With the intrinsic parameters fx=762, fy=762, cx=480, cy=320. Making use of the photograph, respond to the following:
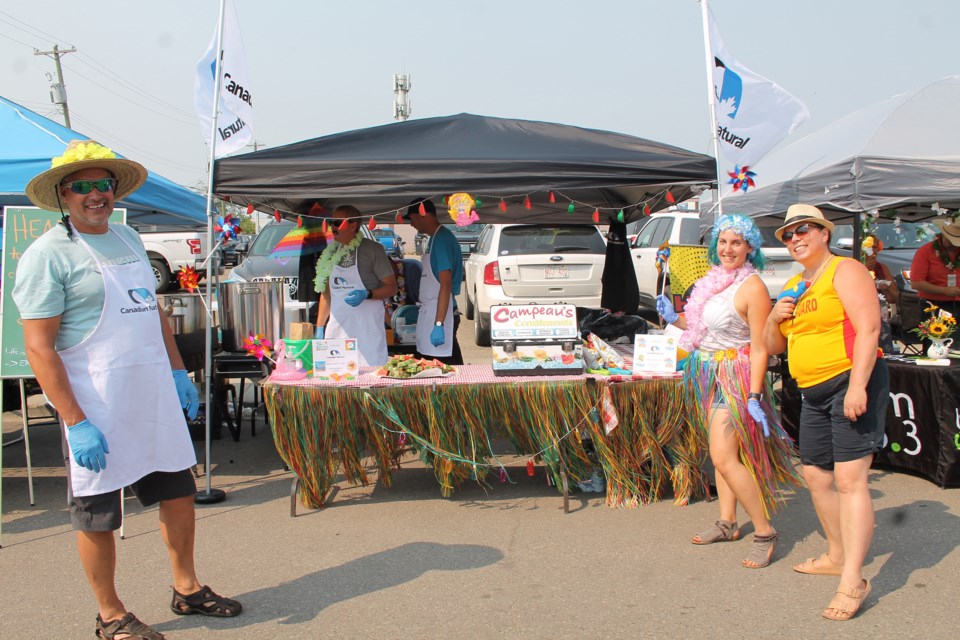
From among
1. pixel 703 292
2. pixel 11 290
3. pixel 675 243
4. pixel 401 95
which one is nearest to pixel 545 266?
pixel 675 243

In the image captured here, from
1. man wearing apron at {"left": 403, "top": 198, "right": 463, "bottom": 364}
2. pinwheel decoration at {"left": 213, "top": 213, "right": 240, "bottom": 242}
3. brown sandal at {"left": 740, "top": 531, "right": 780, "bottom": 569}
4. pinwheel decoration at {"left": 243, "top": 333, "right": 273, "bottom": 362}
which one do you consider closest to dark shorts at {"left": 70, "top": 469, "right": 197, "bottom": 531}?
pinwheel decoration at {"left": 243, "top": 333, "right": 273, "bottom": 362}

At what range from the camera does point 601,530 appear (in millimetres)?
4348

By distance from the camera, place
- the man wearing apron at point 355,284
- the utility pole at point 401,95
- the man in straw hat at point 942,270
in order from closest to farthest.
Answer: the man wearing apron at point 355,284 < the man in straw hat at point 942,270 < the utility pole at point 401,95

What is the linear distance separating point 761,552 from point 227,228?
391cm

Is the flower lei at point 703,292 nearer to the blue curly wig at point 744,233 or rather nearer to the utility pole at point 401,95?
the blue curly wig at point 744,233

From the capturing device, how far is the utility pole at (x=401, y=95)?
44.8m

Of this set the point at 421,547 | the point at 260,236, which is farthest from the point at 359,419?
the point at 260,236

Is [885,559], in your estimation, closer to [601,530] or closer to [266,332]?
[601,530]

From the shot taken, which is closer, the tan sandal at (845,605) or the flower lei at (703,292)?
the tan sandal at (845,605)

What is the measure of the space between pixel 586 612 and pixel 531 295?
6505 mm

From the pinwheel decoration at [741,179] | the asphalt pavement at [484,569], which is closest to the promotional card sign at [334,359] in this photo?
the asphalt pavement at [484,569]

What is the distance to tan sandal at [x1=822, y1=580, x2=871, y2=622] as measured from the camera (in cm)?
321

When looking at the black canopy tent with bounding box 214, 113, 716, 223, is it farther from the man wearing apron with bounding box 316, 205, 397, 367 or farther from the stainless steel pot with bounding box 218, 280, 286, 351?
the stainless steel pot with bounding box 218, 280, 286, 351

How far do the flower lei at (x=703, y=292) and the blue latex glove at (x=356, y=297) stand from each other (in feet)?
7.81
